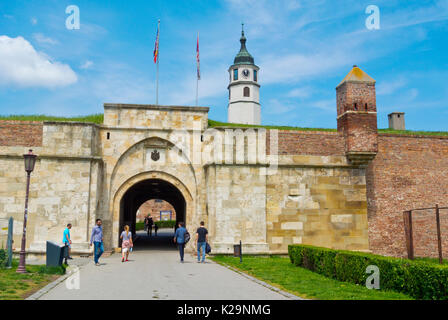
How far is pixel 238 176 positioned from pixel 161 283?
7.83m

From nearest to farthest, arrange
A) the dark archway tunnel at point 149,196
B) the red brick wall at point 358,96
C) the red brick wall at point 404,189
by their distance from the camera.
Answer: the red brick wall at point 358,96
the red brick wall at point 404,189
the dark archway tunnel at point 149,196

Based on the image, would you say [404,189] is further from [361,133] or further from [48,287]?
[48,287]

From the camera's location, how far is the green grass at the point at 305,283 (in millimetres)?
8516

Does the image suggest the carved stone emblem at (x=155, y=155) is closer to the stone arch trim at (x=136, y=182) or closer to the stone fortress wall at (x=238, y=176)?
the stone fortress wall at (x=238, y=176)

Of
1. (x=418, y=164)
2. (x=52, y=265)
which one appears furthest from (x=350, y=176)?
(x=52, y=265)

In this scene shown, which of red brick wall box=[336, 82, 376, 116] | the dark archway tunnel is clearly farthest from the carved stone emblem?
red brick wall box=[336, 82, 376, 116]

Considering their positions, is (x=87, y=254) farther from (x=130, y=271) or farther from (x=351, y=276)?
(x=351, y=276)

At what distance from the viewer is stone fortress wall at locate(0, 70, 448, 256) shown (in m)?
16.4

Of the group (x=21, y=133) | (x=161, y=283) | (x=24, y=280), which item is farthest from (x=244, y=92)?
(x=24, y=280)

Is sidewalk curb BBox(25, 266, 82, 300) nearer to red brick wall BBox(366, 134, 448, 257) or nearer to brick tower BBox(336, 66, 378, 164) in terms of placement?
brick tower BBox(336, 66, 378, 164)

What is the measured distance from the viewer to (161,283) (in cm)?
991

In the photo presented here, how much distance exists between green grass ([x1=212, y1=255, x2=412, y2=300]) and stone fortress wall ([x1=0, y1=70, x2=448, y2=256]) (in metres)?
3.09

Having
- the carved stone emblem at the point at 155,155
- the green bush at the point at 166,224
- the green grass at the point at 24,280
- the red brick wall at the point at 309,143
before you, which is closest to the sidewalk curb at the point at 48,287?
the green grass at the point at 24,280

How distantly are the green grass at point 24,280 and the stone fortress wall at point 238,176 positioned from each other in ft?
14.8
